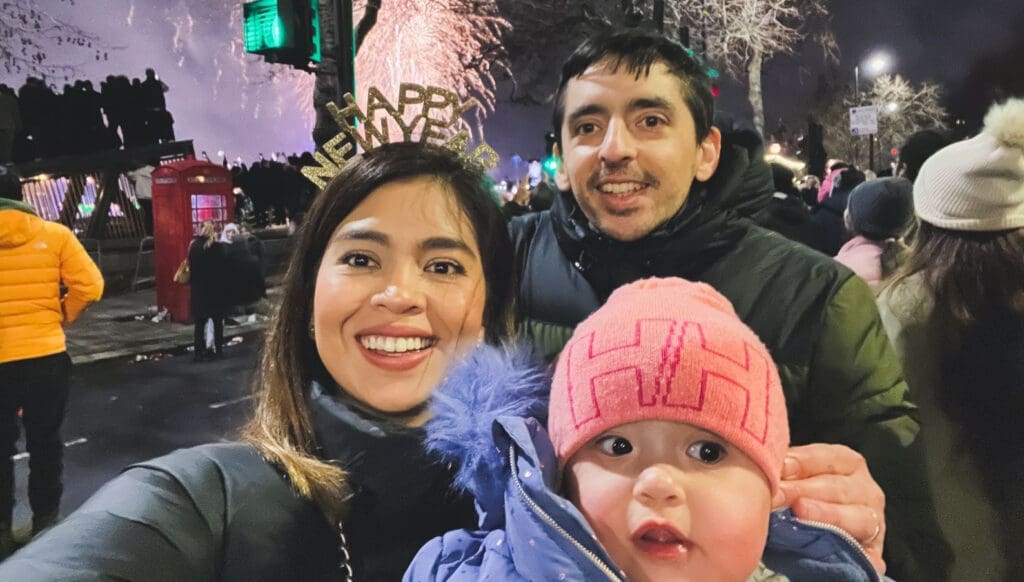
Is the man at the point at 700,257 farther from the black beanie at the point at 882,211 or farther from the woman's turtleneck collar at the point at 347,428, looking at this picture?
the black beanie at the point at 882,211

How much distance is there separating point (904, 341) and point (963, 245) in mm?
423

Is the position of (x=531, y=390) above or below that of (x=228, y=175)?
below

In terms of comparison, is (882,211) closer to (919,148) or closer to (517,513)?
(919,148)

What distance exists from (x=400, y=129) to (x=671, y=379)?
47.2 inches

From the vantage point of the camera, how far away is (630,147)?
78.2 inches

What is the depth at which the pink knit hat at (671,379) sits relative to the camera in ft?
4.00

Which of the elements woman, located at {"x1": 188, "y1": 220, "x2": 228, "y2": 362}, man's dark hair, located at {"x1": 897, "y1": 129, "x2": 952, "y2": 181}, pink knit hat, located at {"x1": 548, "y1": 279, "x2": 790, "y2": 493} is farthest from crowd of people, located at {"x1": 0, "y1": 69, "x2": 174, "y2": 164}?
pink knit hat, located at {"x1": 548, "y1": 279, "x2": 790, "y2": 493}

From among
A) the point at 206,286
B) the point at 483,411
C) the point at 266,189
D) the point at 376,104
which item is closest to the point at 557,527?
the point at 483,411

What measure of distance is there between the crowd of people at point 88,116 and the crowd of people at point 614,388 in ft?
50.8

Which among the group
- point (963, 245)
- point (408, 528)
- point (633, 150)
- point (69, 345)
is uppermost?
point (633, 150)

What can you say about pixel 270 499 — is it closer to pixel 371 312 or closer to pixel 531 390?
pixel 371 312

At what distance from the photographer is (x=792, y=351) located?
6.21ft

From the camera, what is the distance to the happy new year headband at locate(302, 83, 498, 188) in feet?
6.18

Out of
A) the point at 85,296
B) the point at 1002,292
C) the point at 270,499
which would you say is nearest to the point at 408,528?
the point at 270,499
